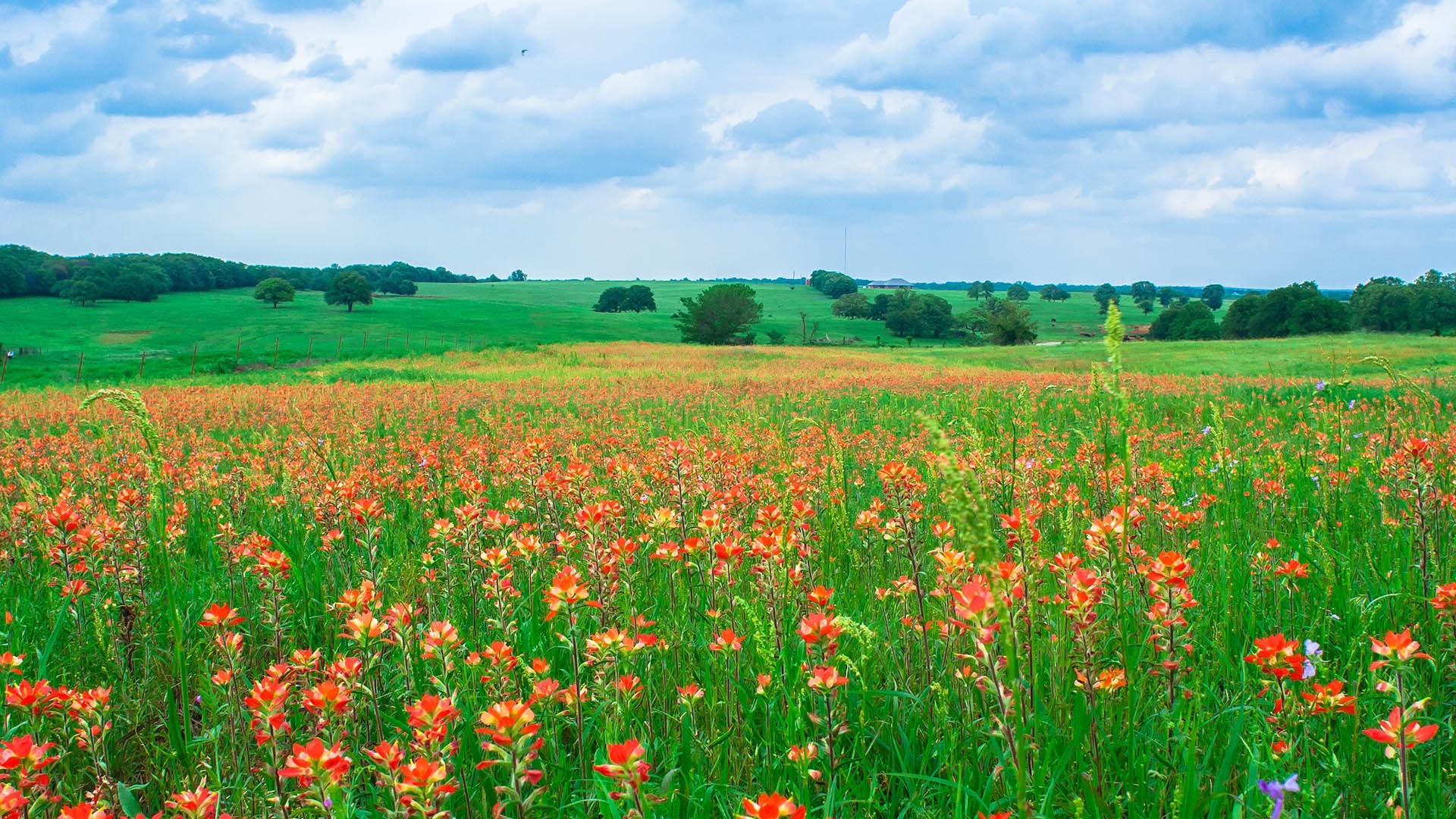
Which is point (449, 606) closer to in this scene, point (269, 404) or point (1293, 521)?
point (1293, 521)

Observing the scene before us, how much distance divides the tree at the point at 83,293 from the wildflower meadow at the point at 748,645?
9850 centimetres

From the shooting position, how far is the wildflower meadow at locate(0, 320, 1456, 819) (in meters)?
1.90

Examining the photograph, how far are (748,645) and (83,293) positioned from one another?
10397cm

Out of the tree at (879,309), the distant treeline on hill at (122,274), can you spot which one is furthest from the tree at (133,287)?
the tree at (879,309)

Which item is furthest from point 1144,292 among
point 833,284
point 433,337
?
point 433,337

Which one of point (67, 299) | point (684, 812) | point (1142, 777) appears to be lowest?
point (684, 812)

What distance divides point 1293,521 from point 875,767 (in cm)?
383

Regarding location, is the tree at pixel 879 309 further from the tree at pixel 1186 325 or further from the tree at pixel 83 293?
the tree at pixel 83 293

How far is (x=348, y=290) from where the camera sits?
88750 millimetres

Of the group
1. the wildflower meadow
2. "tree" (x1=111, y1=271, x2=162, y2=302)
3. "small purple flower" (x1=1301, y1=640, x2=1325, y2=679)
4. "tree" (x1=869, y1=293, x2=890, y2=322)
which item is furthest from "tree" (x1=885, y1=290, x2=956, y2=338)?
"small purple flower" (x1=1301, y1=640, x2=1325, y2=679)

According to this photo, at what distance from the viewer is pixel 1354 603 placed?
126 inches

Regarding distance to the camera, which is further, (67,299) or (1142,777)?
(67,299)

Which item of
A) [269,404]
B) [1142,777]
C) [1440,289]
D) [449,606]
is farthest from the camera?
[1440,289]

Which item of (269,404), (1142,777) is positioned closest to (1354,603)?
(1142,777)
